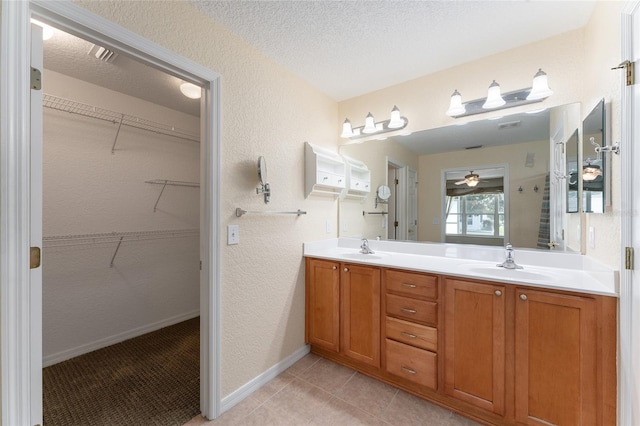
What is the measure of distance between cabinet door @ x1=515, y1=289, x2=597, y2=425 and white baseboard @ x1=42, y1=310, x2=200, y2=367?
3140mm

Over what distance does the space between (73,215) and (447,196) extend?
3.22 meters

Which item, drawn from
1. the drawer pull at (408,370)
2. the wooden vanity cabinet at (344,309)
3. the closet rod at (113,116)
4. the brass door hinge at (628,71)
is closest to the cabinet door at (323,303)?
the wooden vanity cabinet at (344,309)

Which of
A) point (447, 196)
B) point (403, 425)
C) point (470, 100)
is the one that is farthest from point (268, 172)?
point (403, 425)

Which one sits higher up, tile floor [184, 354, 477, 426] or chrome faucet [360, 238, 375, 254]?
chrome faucet [360, 238, 375, 254]

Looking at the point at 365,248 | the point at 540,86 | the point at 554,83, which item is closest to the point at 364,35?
the point at 540,86

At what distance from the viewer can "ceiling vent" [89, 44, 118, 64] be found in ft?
5.96

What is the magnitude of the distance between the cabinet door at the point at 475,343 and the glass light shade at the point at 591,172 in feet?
2.44

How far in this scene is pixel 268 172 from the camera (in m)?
1.98

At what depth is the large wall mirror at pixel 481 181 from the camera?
1774 millimetres

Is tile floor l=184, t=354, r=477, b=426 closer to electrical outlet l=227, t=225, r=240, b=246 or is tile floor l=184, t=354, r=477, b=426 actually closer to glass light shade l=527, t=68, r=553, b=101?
electrical outlet l=227, t=225, r=240, b=246

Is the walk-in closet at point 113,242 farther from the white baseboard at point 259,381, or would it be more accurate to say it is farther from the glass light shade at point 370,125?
the glass light shade at point 370,125

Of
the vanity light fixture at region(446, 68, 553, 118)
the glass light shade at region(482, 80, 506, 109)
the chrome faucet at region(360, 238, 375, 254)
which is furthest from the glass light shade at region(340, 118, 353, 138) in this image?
the glass light shade at region(482, 80, 506, 109)

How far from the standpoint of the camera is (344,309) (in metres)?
2.06

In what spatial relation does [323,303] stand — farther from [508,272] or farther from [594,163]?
[594,163]
